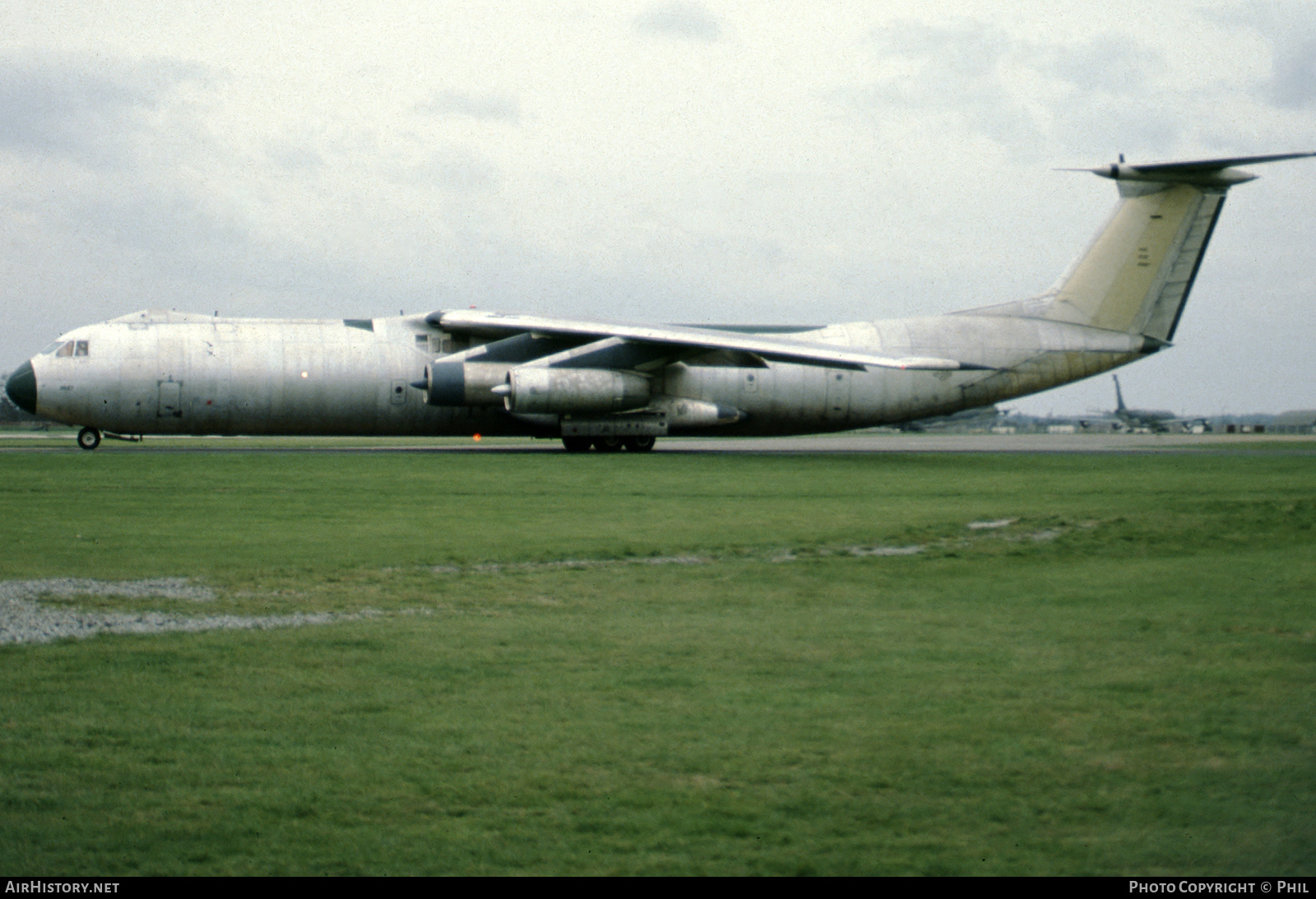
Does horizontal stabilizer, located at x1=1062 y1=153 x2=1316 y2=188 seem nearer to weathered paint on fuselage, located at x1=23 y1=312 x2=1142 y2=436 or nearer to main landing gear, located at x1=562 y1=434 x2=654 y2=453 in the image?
weathered paint on fuselage, located at x1=23 y1=312 x2=1142 y2=436

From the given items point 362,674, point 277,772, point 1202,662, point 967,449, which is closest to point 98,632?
point 362,674

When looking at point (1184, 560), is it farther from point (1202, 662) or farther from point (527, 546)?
point (527, 546)

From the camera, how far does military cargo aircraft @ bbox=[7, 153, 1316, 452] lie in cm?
2898

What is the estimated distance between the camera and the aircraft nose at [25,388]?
28.7 metres

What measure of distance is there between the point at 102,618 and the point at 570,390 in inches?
850

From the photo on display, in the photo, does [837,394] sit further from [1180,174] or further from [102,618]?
[102,618]

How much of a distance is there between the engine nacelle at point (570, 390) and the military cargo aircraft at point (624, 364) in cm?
4

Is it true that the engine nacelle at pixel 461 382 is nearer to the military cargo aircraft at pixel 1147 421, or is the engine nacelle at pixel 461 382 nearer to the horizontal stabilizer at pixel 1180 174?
Answer: the horizontal stabilizer at pixel 1180 174

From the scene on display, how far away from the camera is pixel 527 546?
1159 cm

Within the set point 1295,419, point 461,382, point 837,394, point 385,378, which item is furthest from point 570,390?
point 1295,419

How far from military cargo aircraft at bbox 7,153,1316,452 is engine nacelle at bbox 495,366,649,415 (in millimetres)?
40

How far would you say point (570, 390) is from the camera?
29.0 meters

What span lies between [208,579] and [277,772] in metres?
5.10

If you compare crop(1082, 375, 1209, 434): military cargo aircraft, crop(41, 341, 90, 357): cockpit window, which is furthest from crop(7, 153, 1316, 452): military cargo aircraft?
crop(1082, 375, 1209, 434): military cargo aircraft
